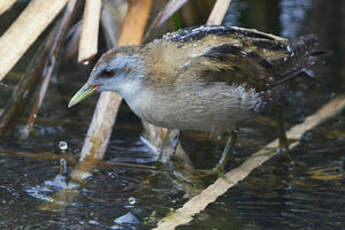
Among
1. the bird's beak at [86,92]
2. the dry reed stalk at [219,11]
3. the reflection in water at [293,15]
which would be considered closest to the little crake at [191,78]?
the bird's beak at [86,92]

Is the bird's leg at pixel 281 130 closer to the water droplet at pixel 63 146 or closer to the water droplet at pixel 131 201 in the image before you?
the water droplet at pixel 131 201

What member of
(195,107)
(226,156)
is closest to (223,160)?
(226,156)

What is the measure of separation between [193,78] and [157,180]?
2.28 feet

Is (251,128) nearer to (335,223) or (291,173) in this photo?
(291,173)

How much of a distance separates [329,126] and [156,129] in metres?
1.21

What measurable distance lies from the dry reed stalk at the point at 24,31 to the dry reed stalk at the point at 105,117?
748mm

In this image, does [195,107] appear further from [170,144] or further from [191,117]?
[170,144]

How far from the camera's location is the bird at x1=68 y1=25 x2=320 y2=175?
3590mm

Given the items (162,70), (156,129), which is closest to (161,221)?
(162,70)

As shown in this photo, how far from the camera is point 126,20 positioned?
4.18 metres

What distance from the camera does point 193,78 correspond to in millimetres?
3602

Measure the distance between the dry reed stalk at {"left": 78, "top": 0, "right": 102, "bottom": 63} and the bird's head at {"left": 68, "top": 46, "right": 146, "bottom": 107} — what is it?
0.98 feet

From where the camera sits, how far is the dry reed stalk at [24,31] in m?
3.33

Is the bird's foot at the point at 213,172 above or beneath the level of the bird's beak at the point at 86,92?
beneath
